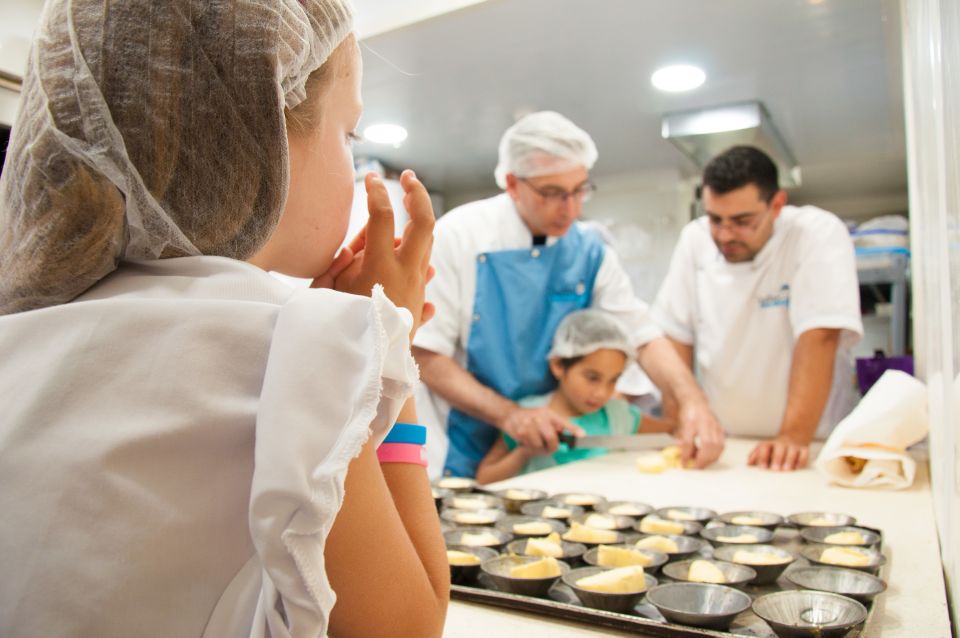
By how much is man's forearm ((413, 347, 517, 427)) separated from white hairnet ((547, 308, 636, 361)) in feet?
0.75

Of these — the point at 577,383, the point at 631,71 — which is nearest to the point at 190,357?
Result: the point at 577,383

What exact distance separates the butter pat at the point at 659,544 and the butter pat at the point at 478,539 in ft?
0.69

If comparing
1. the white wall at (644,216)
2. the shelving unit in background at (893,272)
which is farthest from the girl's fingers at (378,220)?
the white wall at (644,216)

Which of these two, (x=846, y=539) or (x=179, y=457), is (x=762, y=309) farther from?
(x=179, y=457)

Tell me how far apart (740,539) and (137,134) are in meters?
0.96

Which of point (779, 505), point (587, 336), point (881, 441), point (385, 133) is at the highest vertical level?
point (385, 133)

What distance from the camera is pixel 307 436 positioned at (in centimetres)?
42

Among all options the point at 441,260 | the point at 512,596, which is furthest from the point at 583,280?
the point at 512,596

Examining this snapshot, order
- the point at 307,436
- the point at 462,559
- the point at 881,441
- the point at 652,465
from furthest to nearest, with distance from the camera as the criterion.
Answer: the point at 652,465 < the point at 881,441 < the point at 462,559 < the point at 307,436

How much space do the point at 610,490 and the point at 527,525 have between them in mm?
435

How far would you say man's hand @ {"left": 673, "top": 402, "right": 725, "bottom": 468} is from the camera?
1.85 meters

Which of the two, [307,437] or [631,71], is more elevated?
[631,71]

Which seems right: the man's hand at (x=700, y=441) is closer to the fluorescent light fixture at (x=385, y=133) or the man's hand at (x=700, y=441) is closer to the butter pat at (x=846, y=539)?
the butter pat at (x=846, y=539)

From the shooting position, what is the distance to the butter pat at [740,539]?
1.06 meters
